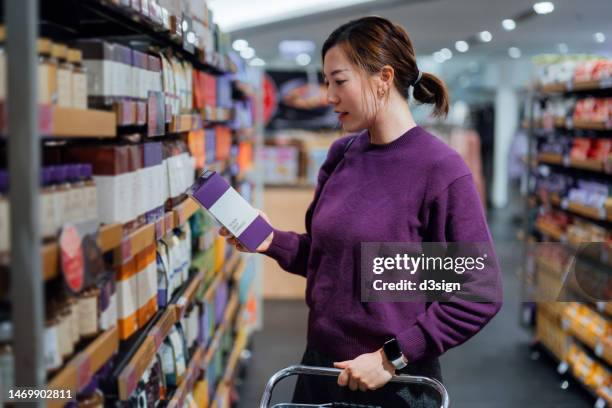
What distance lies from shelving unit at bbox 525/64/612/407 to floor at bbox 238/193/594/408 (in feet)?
0.56

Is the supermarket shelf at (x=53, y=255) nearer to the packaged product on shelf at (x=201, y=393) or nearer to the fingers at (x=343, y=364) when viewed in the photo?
the fingers at (x=343, y=364)

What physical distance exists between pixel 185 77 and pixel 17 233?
1565 millimetres

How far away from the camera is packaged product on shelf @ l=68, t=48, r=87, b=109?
4.93 ft

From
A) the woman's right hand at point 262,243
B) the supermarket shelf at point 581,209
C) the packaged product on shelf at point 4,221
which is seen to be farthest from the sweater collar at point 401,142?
the supermarket shelf at point 581,209

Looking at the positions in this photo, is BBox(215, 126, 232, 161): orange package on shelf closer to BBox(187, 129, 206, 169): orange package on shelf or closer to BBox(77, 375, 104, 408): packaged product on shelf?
BBox(187, 129, 206, 169): orange package on shelf

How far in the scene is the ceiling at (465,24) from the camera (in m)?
A: 9.59

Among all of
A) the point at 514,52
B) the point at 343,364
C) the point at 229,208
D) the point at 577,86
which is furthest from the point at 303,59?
the point at 343,364

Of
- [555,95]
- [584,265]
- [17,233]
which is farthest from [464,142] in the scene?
[17,233]

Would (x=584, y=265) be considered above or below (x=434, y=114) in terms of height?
below

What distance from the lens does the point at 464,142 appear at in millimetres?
12234

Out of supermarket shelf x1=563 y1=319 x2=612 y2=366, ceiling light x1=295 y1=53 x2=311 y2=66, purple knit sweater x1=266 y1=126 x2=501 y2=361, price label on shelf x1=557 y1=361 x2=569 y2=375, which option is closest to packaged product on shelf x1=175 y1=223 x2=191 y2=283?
purple knit sweater x1=266 y1=126 x2=501 y2=361

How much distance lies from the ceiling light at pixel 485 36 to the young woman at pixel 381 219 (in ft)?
35.4

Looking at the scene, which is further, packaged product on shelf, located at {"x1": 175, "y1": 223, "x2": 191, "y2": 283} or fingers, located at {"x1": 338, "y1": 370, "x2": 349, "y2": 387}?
packaged product on shelf, located at {"x1": 175, "y1": 223, "x2": 191, "y2": 283}

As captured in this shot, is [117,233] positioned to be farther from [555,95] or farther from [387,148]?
[555,95]
